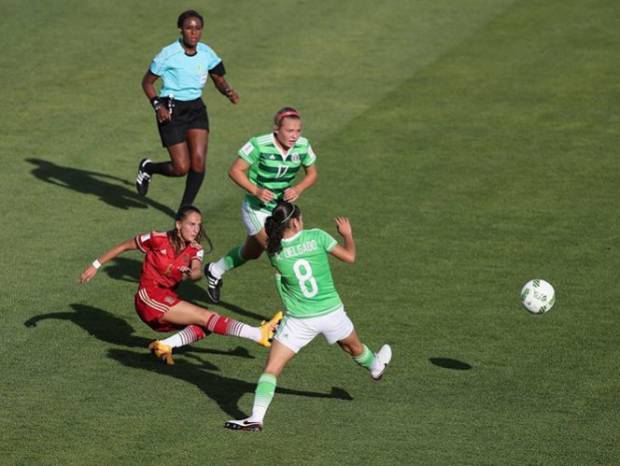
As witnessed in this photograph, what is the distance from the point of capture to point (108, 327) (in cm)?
1459

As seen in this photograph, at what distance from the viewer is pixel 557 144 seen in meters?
21.2

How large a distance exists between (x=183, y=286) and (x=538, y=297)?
4652 millimetres

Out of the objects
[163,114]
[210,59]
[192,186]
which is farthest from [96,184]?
[210,59]

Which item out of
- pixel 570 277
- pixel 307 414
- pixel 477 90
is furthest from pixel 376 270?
pixel 477 90

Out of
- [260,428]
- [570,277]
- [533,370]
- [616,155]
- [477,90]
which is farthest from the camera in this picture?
[477,90]

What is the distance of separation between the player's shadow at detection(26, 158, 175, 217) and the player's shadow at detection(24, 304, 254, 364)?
3.78 m

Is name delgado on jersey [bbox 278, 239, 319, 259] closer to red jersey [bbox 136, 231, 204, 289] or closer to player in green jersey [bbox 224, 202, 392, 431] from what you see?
player in green jersey [bbox 224, 202, 392, 431]

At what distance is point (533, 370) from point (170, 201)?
7.30 m

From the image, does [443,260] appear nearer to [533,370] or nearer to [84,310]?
[533,370]

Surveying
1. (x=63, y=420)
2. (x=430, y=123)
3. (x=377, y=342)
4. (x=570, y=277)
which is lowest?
(x=63, y=420)

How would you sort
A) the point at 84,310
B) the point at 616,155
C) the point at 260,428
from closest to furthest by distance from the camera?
1. the point at 260,428
2. the point at 84,310
3. the point at 616,155

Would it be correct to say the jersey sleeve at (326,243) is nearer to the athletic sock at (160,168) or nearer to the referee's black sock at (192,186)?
the referee's black sock at (192,186)

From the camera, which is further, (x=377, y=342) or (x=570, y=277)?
(x=570, y=277)

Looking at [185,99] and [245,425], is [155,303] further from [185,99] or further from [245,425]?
[185,99]
